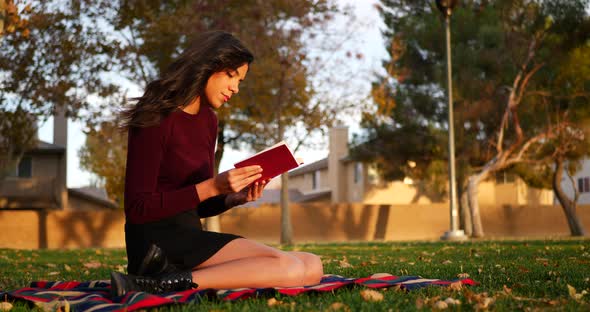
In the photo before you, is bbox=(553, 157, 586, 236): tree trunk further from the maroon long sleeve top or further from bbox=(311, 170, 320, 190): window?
the maroon long sleeve top

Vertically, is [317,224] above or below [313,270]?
below

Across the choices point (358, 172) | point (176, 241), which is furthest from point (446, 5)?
point (358, 172)

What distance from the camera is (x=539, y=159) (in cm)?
3094

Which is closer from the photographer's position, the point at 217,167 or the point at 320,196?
the point at 217,167

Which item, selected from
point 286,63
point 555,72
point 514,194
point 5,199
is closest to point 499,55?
point 555,72

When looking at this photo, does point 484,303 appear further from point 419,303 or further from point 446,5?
point 446,5

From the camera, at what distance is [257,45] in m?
24.6

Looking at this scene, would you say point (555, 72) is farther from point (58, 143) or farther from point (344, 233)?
point (58, 143)

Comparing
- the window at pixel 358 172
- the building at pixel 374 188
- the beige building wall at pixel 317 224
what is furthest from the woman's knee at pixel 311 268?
the window at pixel 358 172

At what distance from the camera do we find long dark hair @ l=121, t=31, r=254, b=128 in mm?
4332

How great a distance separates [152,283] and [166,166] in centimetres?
75

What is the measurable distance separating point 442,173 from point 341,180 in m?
13.2

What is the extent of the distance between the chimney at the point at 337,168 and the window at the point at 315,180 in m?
4.32

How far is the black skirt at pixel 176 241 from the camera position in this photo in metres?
4.25
